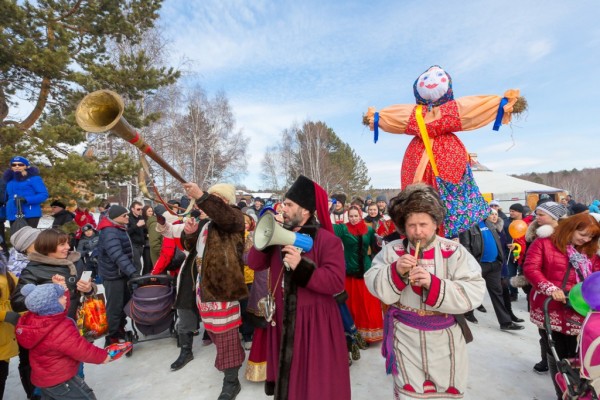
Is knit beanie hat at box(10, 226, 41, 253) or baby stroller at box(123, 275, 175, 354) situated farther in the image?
baby stroller at box(123, 275, 175, 354)

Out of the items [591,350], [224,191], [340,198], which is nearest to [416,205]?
[591,350]

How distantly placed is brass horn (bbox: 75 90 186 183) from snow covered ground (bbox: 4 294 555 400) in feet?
8.35

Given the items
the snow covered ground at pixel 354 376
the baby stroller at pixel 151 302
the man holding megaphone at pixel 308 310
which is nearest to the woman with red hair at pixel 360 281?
the snow covered ground at pixel 354 376

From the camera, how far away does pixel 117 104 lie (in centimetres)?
214

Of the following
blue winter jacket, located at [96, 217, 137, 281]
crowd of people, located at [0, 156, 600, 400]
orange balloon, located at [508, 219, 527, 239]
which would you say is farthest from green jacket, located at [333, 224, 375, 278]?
blue winter jacket, located at [96, 217, 137, 281]

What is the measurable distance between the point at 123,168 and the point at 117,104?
24.6 ft

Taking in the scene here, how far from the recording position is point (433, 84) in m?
3.28

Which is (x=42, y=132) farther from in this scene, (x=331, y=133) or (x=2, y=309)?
(x=331, y=133)

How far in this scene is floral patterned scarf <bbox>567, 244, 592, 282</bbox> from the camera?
267 cm

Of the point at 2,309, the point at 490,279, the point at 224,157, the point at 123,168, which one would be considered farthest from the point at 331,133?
the point at 2,309

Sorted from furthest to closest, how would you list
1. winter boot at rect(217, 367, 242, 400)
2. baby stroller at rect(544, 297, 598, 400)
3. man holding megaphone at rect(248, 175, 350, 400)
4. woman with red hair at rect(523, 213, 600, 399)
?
winter boot at rect(217, 367, 242, 400), woman with red hair at rect(523, 213, 600, 399), man holding megaphone at rect(248, 175, 350, 400), baby stroller at rect(544, 297, 598, 400)

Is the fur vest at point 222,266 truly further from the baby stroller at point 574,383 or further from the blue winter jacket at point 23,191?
the blue winter jacket at point 23,191

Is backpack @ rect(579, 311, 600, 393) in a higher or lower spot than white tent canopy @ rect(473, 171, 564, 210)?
lower

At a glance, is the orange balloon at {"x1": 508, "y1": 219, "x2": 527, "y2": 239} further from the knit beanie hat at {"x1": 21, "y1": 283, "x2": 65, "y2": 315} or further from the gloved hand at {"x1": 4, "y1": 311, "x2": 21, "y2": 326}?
the gloved hand at {"x1": 4, "y1": 311, "x2": 21, "y2": 326}
